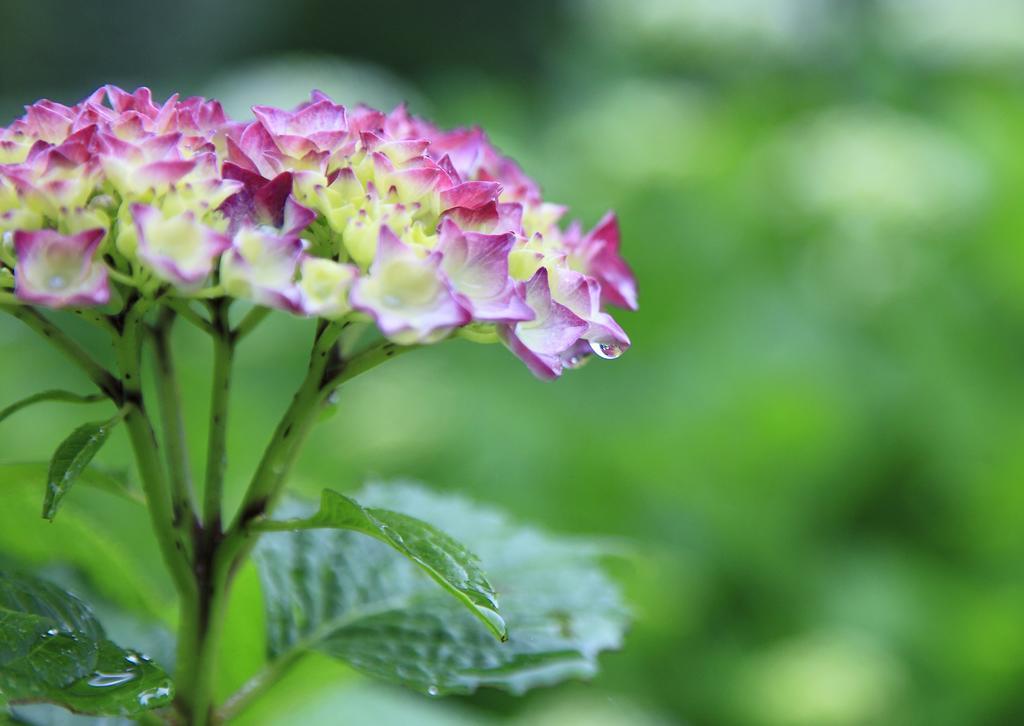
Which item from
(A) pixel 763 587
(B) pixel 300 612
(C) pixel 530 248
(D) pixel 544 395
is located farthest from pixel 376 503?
(D) pixel 544 395

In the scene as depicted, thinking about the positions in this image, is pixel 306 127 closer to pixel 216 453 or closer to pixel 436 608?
pixel 216 453

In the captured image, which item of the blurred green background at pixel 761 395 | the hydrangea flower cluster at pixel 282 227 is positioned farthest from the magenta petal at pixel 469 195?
the blurred green background at pixel 761 395

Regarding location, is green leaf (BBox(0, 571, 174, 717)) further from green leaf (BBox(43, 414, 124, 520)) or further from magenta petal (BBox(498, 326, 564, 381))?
magenta petal (BBox(498, 326, 564, 381))

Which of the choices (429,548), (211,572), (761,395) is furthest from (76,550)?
(761,395)

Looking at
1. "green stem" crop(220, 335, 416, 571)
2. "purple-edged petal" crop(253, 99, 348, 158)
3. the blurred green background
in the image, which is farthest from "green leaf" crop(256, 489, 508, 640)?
the blurred green background

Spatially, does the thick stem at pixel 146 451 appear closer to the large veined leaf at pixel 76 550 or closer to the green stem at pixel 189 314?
the green stem at pixel 189 314

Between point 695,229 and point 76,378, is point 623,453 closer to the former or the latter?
point 695,229
